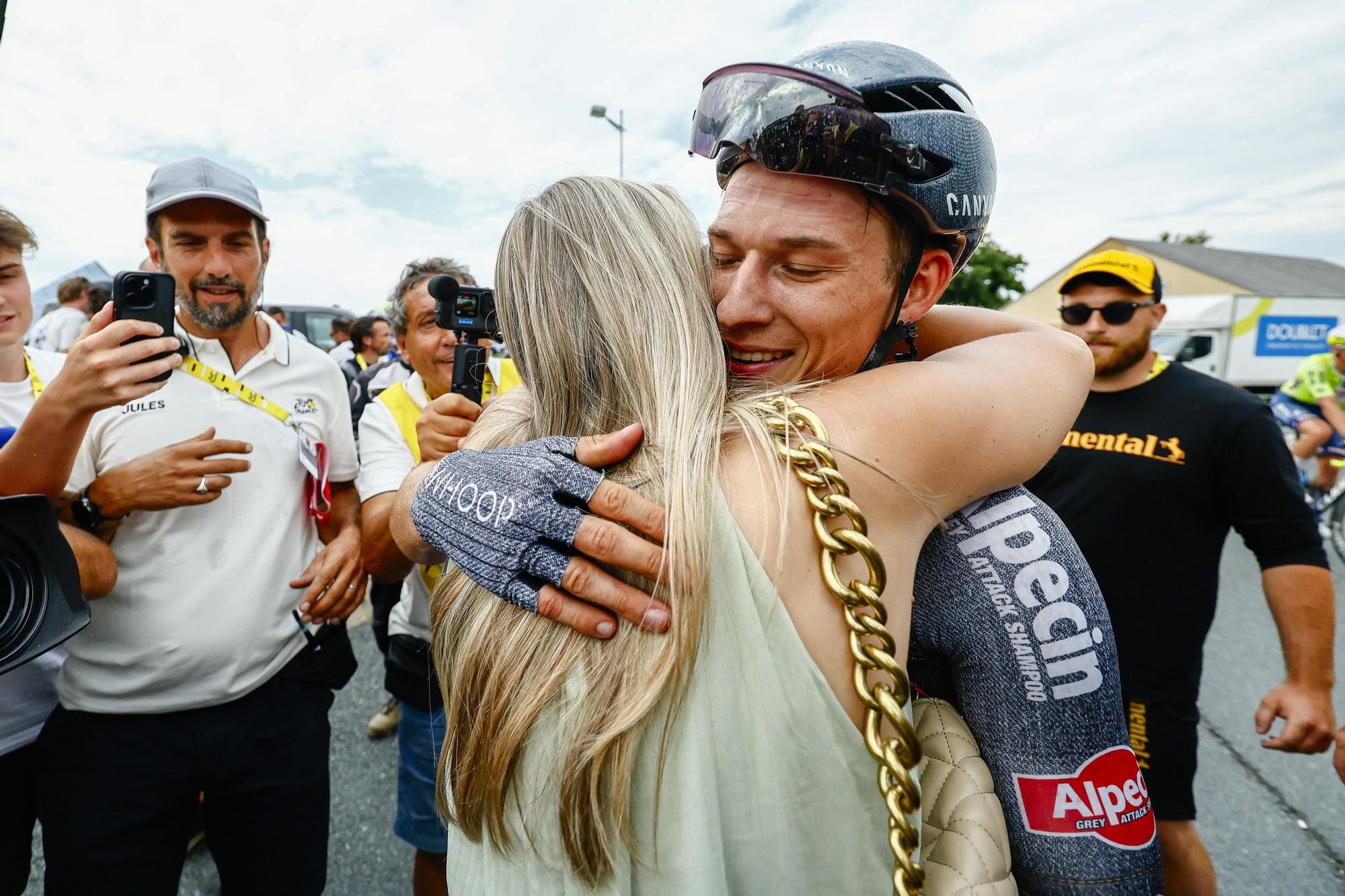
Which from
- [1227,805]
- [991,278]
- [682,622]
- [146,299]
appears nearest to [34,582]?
[146,299]

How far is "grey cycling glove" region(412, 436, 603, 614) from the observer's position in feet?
3.05

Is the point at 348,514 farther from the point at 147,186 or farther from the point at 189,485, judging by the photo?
the point at 147,186

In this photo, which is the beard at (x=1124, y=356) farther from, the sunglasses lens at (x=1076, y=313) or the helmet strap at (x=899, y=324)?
the helmet strap at (x=899, y=324)

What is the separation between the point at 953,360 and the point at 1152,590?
1.99m

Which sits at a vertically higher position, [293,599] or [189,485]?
[189,485]

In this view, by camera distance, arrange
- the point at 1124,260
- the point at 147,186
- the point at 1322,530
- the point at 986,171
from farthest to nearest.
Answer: the point at 1322,530, the point at 1124,260, the point at 147,186, the point at 986,171

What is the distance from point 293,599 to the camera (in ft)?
7.58

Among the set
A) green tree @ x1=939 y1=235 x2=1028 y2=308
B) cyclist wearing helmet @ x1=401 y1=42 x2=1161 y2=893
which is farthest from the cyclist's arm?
green tree @ x1=939 y1=235 x2=1028 y2=308

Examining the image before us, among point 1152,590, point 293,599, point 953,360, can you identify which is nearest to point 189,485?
point 293,599

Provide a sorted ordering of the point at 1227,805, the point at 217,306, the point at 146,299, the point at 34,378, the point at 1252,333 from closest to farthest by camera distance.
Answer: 1. the point at 146,299
2. the point at 34,378
3. the point at 217,306
4. the point at 1227,805
5. the point at 1252,333

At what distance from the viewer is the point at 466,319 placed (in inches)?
82.4

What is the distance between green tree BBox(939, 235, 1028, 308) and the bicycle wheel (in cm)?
3471

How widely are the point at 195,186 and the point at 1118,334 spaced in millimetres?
3581

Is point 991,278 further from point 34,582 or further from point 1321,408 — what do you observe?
point 34,582
